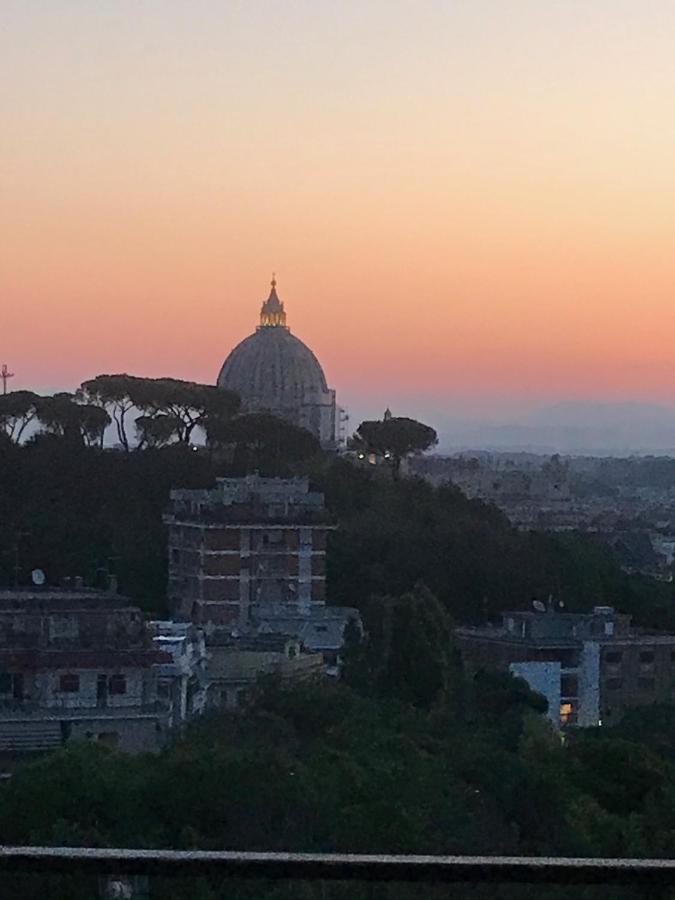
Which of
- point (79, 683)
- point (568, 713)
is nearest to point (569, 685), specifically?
point (568, 713)

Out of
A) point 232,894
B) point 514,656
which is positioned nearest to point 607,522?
point 514,656

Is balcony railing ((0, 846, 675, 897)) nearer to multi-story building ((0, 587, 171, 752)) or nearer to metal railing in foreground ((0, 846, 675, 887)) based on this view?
metal railing in foreground ((0, 846, 675, 887))

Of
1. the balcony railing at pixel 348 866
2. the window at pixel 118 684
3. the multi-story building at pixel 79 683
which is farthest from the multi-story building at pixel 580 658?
the balcony railing at pixel 348 866

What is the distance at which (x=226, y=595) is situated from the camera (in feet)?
102

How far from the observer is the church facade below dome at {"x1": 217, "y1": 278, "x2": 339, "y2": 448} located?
225 feet

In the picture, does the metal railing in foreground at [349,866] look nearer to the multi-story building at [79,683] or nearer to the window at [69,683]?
the multi-story building at [79,683]

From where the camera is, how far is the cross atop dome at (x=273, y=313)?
2889 inches

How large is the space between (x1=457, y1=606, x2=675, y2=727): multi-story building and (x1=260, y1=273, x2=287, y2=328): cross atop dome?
46649 mm

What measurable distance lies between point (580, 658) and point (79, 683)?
31.5ft

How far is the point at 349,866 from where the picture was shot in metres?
2.38

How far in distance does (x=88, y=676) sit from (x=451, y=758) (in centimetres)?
533

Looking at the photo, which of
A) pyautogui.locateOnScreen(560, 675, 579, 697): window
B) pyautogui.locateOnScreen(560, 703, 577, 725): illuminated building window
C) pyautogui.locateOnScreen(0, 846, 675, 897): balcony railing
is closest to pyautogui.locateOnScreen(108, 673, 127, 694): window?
pyautogui.locateOnScreen(560, 703, 577, 725): illuminated building window

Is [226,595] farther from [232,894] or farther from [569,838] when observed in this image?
[232,894]

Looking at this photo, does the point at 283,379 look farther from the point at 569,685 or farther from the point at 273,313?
the point at 569,685
